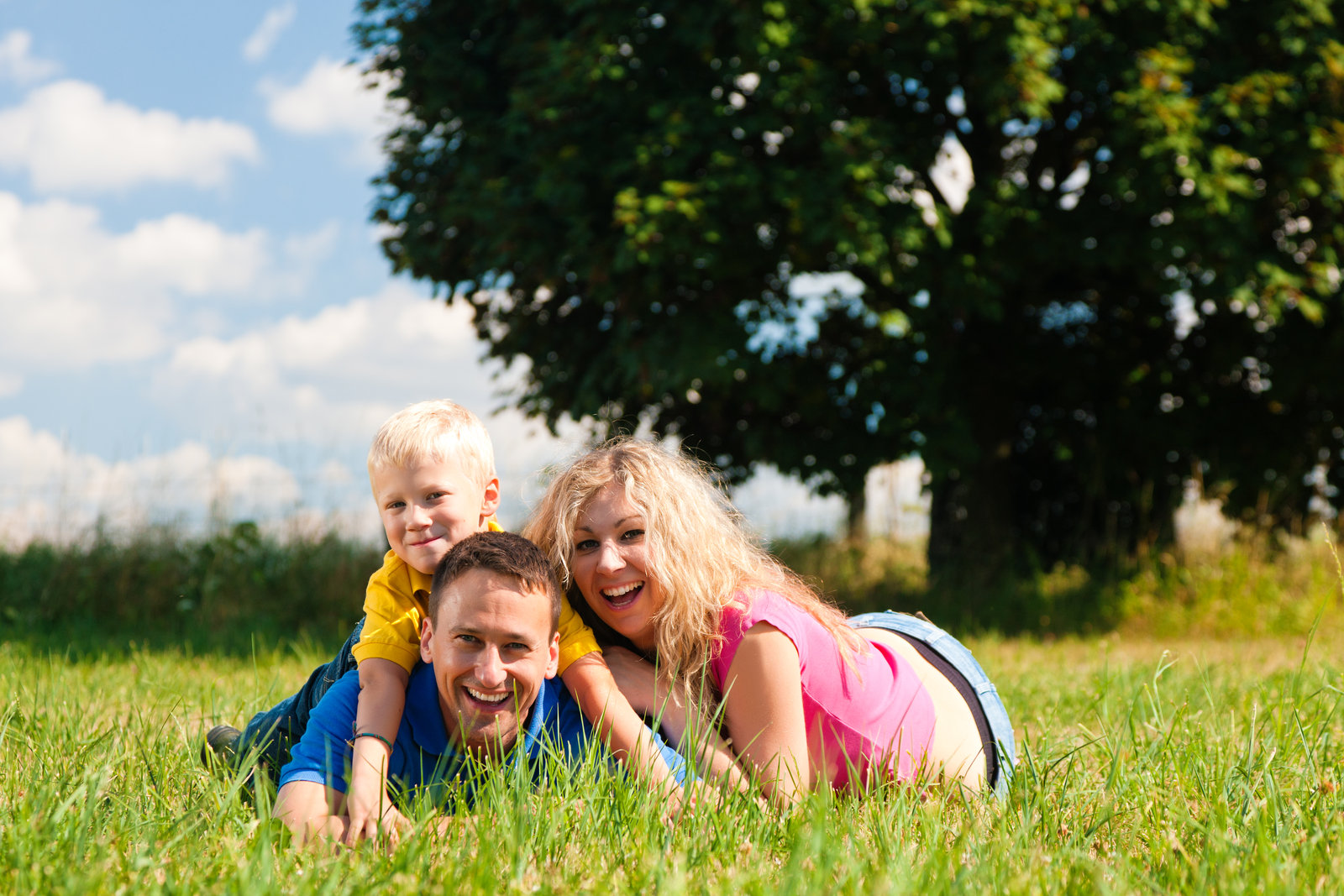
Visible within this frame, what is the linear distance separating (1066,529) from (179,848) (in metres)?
11.4

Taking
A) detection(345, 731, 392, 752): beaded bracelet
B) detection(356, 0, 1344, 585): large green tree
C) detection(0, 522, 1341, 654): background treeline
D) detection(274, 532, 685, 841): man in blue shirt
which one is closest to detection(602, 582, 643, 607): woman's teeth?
detection(274, 532, 685, 841): man in blue shirt

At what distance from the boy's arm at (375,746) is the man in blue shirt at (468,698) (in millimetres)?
31

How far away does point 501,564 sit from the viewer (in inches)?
101

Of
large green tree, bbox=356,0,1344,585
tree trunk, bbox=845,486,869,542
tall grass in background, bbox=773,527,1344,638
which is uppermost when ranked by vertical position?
large green tree, bbox=356,0,1344,585

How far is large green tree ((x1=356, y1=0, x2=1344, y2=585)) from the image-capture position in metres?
8.80

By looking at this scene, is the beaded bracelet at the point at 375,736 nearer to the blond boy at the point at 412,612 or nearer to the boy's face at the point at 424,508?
the blond boy at the point at 412,612

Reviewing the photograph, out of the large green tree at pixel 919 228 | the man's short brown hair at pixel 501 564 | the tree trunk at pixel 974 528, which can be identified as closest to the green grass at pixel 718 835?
the man's short brown hair at pixel 501 564

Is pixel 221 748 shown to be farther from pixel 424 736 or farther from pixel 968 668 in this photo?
pixel 968 668

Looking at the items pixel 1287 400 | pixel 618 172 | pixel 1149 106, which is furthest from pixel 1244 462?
pixel 618 172

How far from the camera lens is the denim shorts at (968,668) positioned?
3041 millimetres

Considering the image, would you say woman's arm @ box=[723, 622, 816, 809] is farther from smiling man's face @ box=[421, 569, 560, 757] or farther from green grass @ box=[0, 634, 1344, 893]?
smiling man's face @ box=[421, 569, 560, 757]

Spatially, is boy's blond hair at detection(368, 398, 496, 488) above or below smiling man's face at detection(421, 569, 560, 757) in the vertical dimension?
above

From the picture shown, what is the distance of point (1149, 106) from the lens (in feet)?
28.5

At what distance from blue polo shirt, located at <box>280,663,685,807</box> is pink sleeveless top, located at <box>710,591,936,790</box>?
1.29 ft
